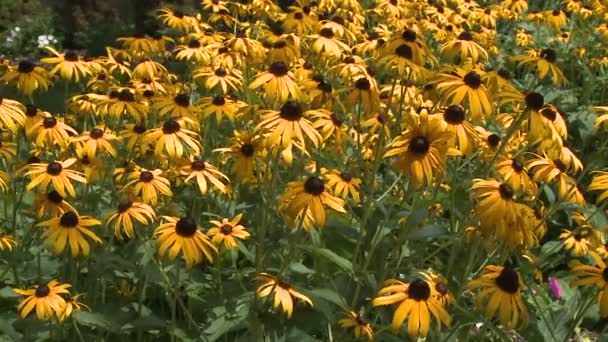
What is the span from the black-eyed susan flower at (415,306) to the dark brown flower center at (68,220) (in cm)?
96

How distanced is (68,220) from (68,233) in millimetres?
41

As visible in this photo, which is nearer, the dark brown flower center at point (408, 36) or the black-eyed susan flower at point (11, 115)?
the black-eyed susan flower at point (11, 115)

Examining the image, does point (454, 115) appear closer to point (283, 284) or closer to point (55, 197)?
point (283, 284)

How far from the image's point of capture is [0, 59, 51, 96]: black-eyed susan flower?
3.27m

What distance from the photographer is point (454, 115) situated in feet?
8.38

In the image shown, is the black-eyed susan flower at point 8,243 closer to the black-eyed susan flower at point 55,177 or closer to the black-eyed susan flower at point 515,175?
Answer: the black-eyed susan flower at point 55,177

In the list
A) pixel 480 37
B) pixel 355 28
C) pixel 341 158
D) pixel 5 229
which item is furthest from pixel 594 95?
pixel 5 229

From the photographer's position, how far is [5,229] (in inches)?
127

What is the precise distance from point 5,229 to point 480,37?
322 cm

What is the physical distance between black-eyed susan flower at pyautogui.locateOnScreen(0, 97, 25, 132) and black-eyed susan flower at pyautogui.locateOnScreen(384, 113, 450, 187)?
4.11 ft

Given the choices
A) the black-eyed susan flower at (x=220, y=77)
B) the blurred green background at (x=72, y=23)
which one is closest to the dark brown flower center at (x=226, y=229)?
the black-eyed susan flower at (x=220, y=77)

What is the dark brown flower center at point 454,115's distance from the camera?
8.36ft

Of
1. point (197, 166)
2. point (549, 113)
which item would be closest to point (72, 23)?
point (197, 166)

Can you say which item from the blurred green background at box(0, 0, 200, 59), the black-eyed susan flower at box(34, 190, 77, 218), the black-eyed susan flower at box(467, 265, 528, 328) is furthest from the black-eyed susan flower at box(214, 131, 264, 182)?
the blurred green background at box(0, 0, 200, 59)
